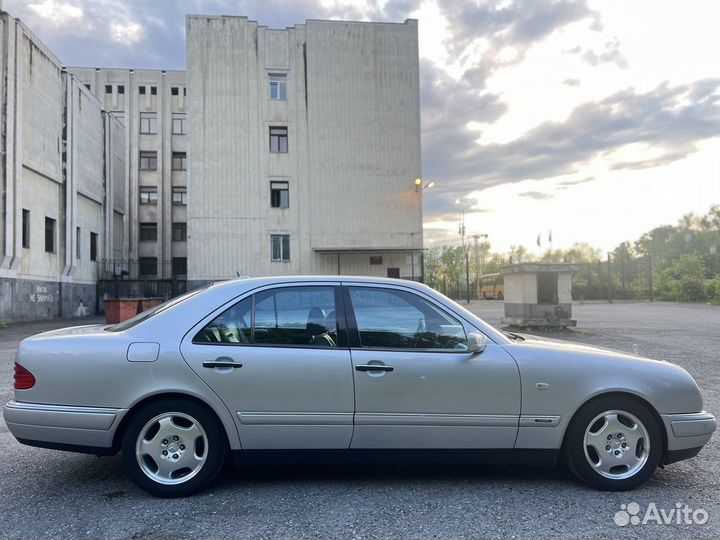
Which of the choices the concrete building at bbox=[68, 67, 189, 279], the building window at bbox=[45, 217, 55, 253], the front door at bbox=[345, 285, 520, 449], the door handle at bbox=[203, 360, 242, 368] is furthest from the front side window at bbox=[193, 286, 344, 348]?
the concrete building at bbox=[68, 67, 189, 279]

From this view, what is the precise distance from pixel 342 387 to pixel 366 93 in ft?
78.6

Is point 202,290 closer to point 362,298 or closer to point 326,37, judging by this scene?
point 362,298

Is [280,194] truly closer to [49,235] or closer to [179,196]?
[49,235]

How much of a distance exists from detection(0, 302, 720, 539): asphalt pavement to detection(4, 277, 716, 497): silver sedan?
24cm

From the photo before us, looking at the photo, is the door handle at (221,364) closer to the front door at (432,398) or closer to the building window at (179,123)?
the front door at (432,398)

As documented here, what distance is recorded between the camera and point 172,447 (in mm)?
3359

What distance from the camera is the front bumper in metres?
3.49

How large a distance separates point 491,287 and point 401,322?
49.2m

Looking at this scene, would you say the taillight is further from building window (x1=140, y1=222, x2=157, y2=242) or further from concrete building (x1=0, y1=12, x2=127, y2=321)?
building window (x1=140, y1=222, x2=157, y2=242)

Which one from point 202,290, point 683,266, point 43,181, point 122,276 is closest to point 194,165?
point 43,181

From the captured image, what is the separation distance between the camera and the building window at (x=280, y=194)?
2516 centimetres

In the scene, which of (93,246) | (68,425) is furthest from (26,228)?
(68,425)

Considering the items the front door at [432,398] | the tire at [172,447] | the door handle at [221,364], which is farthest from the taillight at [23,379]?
the front door at [432,398]

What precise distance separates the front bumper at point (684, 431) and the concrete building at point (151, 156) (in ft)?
125
